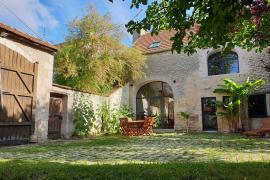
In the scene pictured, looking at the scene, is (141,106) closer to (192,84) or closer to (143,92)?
(143,92)

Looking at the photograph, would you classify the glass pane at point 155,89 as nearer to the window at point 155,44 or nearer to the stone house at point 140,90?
the stone house at point 140,90

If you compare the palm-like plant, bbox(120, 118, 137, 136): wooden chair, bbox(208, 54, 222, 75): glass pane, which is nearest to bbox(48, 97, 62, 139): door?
bbox(120, 118, 137, 136): wooden chair

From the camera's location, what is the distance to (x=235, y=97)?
1459 cm

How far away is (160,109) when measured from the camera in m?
18.8

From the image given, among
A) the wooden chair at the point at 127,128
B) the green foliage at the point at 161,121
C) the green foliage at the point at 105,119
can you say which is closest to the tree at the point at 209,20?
the wooden chair at the point at 127,128

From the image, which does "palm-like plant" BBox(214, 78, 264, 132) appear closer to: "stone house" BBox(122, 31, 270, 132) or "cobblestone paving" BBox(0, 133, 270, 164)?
"stone house" BBox(122, 31, 270, 132)

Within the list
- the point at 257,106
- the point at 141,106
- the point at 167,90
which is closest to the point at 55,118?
the point at 141,106

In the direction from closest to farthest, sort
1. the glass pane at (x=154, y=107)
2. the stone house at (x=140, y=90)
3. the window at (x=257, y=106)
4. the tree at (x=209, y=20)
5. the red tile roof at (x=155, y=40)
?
the tree at (x=209, y=20)
the stone house at (x=140, y=90)
the window at (x=257, y=106)
the red tile roof at (x=155, y=40)
the glass pane at (x=154, y=107)

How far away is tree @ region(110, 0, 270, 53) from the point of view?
3594 millimetres

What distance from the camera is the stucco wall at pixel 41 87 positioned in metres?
10.2

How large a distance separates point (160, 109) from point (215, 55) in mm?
5286

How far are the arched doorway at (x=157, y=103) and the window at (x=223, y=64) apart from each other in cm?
329

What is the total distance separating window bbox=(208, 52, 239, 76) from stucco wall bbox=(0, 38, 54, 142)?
33.5ft

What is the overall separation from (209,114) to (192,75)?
2.70 m
